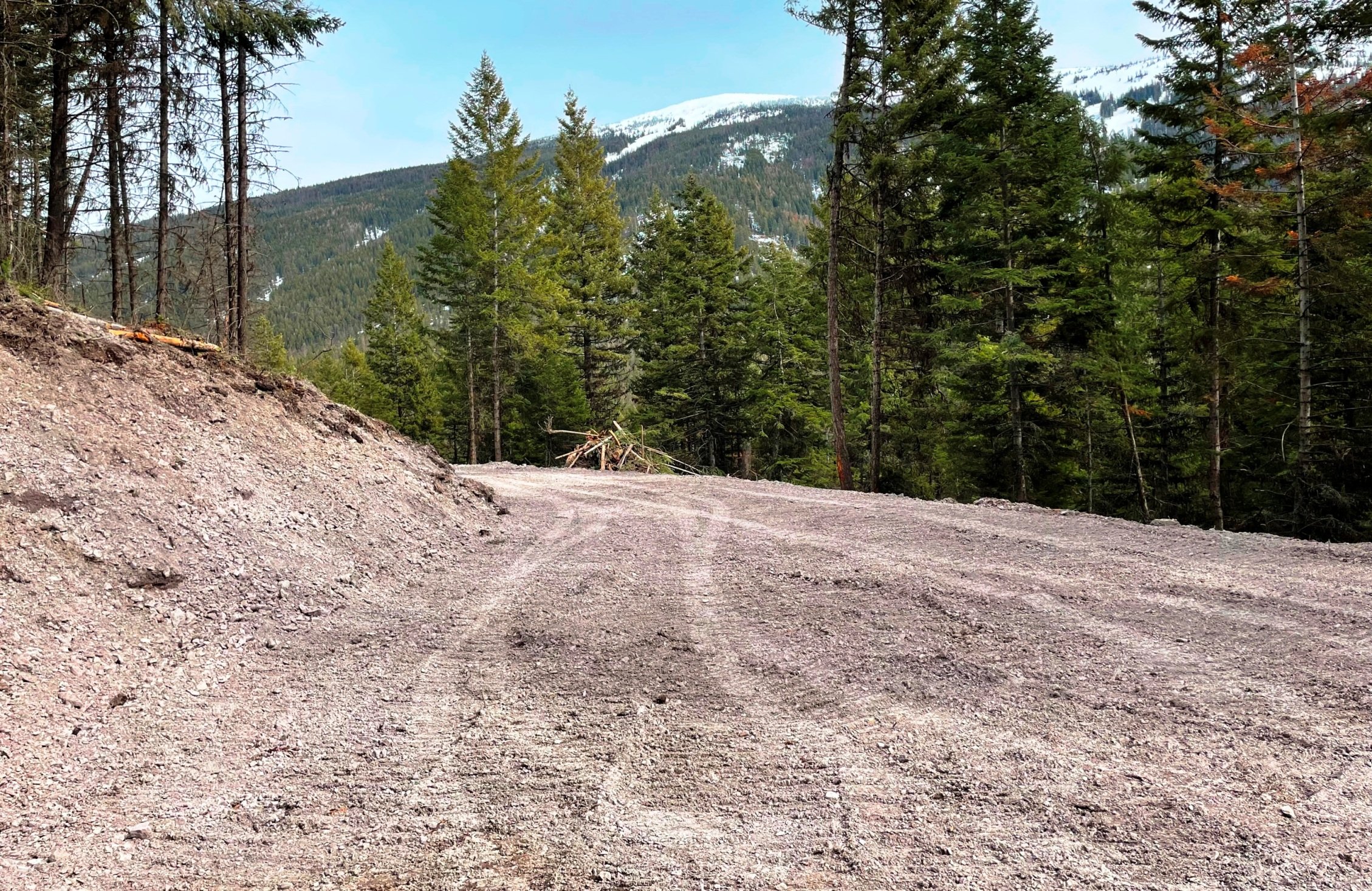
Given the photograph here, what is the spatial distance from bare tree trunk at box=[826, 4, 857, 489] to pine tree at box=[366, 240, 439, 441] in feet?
91.4

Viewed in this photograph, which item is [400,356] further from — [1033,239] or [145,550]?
[145,550]

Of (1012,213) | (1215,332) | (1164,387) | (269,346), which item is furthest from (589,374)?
(1215,332)

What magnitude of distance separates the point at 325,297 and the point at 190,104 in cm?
15119

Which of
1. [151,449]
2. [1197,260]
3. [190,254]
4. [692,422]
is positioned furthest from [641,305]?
[151,449]

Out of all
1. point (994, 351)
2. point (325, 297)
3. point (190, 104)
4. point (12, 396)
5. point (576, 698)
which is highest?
point (325, 297)

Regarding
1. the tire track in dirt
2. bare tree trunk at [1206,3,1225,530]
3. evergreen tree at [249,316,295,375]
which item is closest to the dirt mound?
the tire track in dirt

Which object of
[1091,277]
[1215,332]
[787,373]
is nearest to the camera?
[1215,332]

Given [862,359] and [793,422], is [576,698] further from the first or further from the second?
[793,422]

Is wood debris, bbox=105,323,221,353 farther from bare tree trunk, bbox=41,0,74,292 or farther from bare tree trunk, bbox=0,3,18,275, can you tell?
bare tree trunk, bbox=41,0,74,292

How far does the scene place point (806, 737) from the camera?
3262 mm

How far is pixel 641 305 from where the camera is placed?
1133 inches

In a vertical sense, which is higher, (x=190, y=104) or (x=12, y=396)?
(x=190, y=104)

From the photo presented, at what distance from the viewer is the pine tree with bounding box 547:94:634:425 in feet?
95.8

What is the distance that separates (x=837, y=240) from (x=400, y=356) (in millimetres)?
28701
